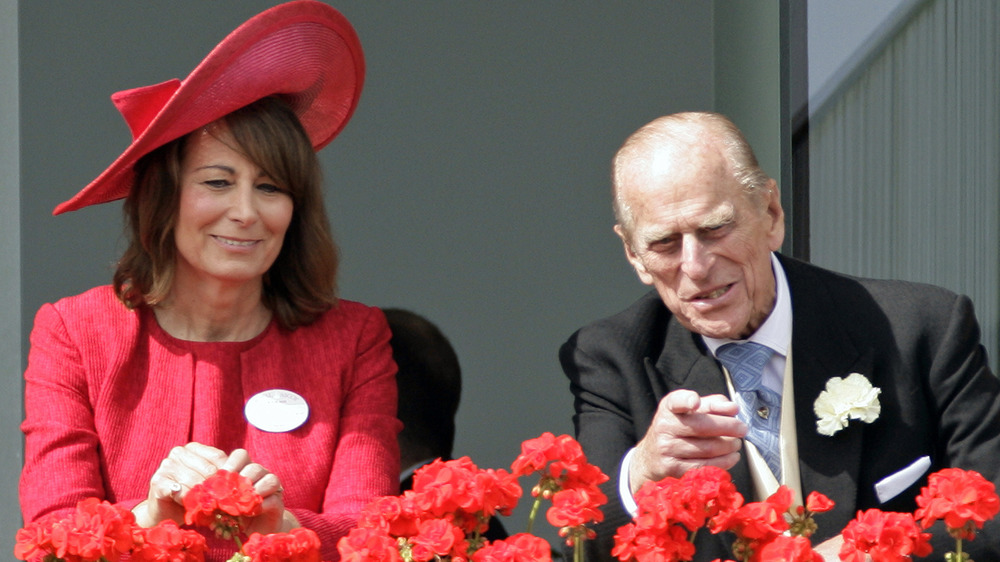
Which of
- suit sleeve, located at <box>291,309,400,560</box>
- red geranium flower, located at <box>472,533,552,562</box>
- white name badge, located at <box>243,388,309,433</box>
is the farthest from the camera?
white name badge, located at <box>243,388,309,433</box>

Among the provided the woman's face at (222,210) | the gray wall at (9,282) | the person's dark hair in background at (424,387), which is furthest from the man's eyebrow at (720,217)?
the gray wall at (9,282)

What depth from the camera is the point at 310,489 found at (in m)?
2.80

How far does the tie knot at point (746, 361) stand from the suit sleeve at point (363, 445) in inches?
29.7

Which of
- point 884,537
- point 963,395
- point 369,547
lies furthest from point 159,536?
point 963,395

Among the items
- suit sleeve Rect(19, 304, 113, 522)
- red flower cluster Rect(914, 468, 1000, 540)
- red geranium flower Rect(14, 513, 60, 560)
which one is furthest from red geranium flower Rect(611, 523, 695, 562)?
suit sleeve Rect(19, 304, 113, 522)

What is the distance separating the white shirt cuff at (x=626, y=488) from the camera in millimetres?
2406

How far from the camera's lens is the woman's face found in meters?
2.85

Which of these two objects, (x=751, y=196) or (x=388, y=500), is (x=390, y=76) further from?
(x=388, y=500)

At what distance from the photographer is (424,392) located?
3.54 meters

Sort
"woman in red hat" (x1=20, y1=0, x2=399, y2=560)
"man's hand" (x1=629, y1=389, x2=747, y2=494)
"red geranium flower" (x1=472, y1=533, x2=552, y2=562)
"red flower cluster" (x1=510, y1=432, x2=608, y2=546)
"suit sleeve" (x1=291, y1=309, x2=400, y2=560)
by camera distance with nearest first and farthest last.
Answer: "red geranium flower" (x1=472, y1=533, x2=552, y2=562)
"red flower cluster" (x1=510, y1=432, x2=608, y2=546)
"man's hand" (x1=629, y1=389, x2=747, y2=494)
"suit sleeve" (x1=291, y1=309, x2=400, y2=560)
"woman in red hat" (x1=20, y1=0, x2=399, y2=560)

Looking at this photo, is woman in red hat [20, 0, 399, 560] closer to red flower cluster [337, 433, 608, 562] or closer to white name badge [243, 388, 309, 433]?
white name badge [243, 388, 309, 433]

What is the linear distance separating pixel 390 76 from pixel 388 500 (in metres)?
2.22

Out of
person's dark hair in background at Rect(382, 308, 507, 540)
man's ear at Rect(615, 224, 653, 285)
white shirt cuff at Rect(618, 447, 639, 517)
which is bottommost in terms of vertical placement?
person's dark hair in background at Rect(382, 308, 507, 540)

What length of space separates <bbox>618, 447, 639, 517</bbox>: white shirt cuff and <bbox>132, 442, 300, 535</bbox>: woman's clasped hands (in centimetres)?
62
